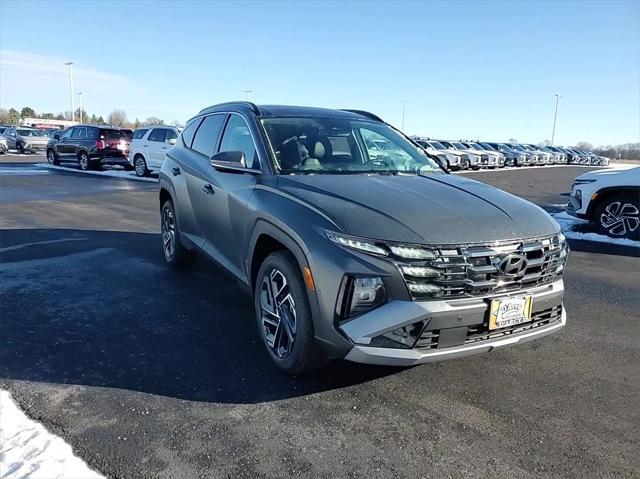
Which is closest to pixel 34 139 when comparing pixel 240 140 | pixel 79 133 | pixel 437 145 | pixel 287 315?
pixel 79 133

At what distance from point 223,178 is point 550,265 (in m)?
2.56

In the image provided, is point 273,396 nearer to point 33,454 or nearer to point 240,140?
point 33,454

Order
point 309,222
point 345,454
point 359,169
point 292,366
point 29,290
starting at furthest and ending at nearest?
point 29,290
point 359,169
point 292,366
point 309,222
point 345,454

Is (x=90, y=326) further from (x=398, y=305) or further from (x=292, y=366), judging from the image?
(x=398, y=305)

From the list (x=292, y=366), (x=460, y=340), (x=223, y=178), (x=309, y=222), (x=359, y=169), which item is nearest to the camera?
(x=460, y=340)

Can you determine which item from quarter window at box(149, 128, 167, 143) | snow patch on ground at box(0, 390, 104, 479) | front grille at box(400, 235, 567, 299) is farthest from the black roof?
quarter window at box(149, 128, 167, 143)

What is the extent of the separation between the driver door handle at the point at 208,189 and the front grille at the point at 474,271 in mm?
2250

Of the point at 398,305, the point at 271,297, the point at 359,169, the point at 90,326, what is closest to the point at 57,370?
the point at 90,326

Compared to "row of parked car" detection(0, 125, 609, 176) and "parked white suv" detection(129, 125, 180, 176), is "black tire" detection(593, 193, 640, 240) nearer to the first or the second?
"row of parked car" detection(0, 125, 609, 176)

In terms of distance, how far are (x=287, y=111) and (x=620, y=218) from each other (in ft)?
22.0

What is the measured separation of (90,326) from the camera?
156 inches

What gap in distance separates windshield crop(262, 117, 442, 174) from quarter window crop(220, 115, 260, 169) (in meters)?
0.17

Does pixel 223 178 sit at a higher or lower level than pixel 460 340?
higher

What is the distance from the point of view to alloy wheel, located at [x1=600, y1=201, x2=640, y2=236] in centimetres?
812
